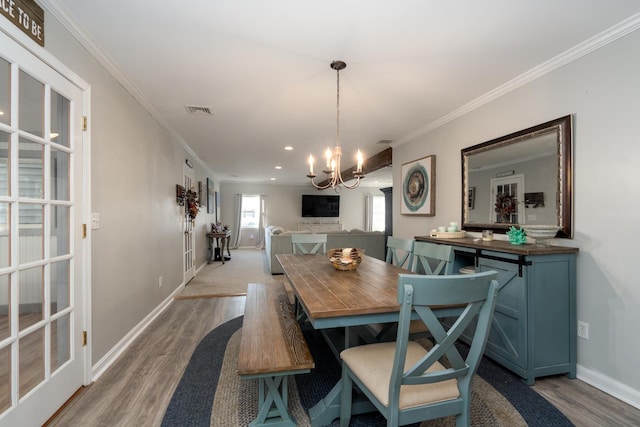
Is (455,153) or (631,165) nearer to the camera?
(631,165)

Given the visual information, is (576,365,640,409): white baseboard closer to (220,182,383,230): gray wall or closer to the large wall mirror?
the large wall mirror

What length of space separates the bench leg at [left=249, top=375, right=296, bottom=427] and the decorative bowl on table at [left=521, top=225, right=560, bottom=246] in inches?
80.9

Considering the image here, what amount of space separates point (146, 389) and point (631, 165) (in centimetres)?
346

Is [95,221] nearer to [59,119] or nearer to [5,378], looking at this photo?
[59,119]

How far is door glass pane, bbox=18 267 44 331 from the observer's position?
143 cm

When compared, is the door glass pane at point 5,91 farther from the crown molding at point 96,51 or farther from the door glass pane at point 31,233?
the crown molding at point 96,51

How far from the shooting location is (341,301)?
1.41 m

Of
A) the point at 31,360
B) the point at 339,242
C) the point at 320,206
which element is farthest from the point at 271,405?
the point at 320,206

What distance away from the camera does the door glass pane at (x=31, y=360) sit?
1418 mm

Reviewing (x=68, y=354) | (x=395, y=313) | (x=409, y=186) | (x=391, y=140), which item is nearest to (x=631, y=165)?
(x=395, y=313)

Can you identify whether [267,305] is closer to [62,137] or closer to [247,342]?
[247,342]

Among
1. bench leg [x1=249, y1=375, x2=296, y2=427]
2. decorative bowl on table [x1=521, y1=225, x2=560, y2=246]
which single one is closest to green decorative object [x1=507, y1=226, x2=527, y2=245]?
decorative bowl on table [x1=521, y1=225, x2=560, y2=246]

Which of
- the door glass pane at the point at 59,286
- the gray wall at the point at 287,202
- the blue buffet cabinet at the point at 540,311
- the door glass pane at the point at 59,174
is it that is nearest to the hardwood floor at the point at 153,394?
the blue buffet cabinet at the point at 540,311

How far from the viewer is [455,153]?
10.9 ft
